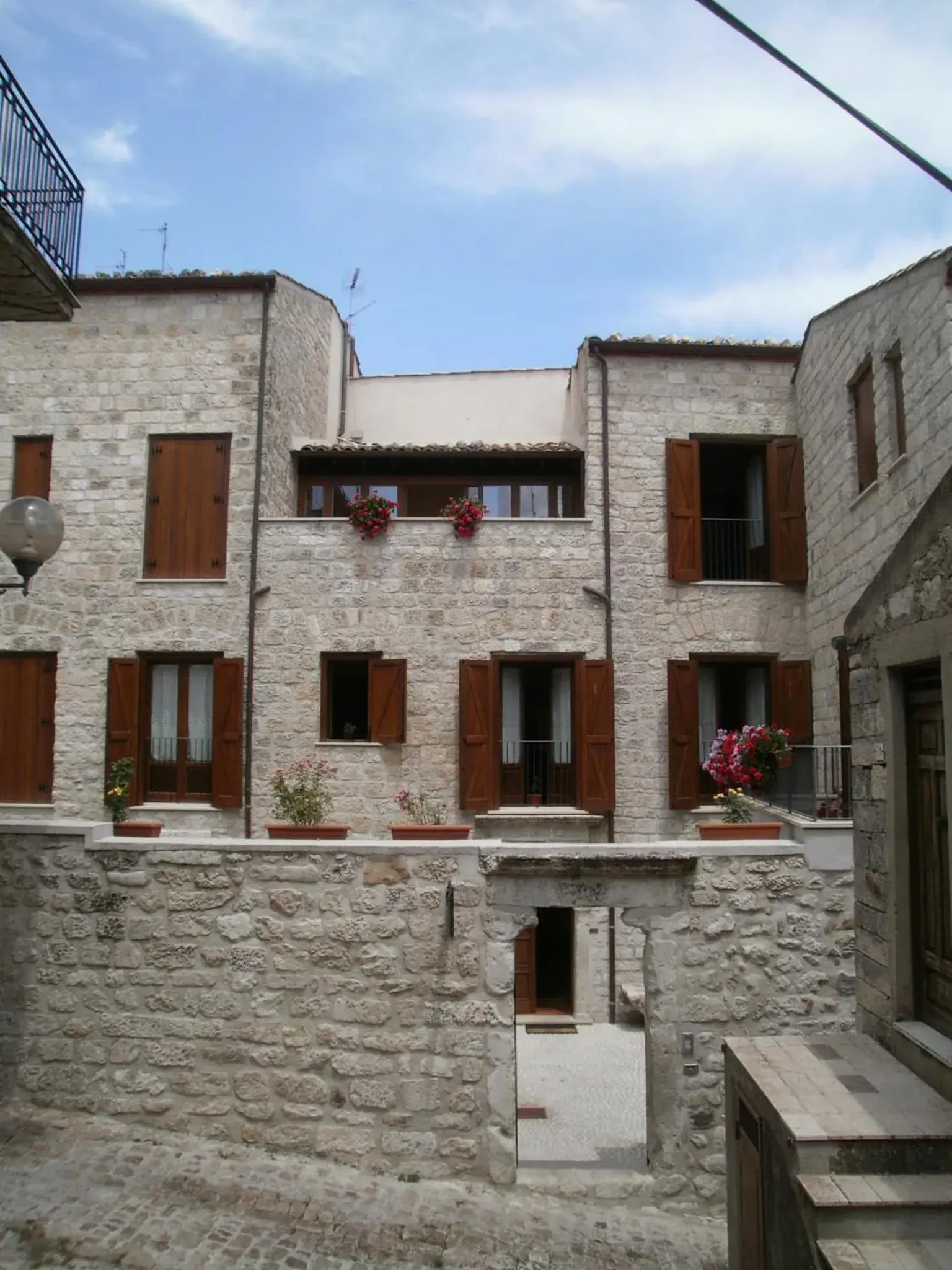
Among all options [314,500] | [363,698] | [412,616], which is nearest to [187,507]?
[314,500]

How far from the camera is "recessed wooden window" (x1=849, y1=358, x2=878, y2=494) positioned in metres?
10.4

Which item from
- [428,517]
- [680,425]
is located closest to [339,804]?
[428,517]

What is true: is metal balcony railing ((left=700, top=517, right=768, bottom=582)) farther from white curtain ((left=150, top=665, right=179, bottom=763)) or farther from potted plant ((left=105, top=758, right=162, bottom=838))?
potted plant ((left=105, top=758, right=162, bottom=838))

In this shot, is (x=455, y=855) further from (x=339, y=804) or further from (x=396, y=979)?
(x=339, y=804)

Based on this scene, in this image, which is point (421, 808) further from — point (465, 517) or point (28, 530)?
point (28, 530)

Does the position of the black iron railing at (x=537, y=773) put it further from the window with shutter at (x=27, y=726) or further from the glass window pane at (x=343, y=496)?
the window with shutter at (x=27, y=726)

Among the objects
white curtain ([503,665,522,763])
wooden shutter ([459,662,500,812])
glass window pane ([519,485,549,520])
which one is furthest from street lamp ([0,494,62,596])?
glass window pane ([519,485,549,520])

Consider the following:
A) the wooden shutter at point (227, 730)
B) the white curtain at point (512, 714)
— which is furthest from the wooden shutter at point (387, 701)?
the wooden shutter at point (227, 730)

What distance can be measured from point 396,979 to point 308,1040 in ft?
2.76

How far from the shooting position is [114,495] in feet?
40.5

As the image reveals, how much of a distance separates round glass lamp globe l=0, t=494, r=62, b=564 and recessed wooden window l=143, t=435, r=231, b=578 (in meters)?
6.06

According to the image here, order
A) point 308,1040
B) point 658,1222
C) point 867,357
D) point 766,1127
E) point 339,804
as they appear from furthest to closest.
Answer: point 339,804 → point 867,357 → point 308,1040 → point 658,1222 → point 766,1127

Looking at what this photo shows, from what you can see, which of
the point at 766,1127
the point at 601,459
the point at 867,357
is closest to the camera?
the point at 766,1127

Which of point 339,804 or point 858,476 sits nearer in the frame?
point 858,476
